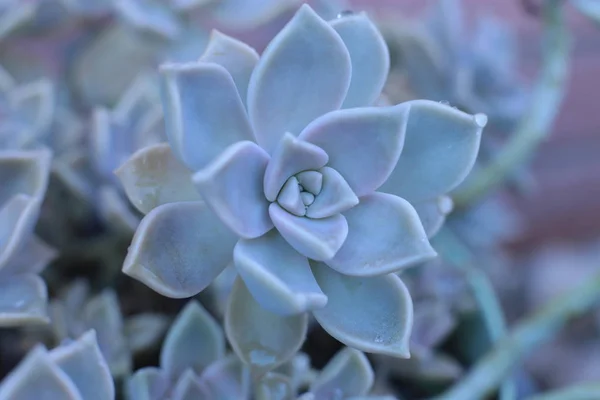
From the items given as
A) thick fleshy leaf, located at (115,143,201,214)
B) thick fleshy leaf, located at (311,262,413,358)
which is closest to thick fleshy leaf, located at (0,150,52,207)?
thick fleshy leaf, located at (115,143,201,214)

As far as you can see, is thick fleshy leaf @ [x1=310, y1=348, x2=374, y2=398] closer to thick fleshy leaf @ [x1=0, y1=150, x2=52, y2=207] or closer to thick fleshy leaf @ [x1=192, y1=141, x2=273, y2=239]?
thick fleshy leaf @ [x1=192, y1=141, x2=273, y2=239]

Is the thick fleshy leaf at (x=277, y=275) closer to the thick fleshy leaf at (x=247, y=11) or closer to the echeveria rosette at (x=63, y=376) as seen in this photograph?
the echeveria rosette at (x=63, y=376)

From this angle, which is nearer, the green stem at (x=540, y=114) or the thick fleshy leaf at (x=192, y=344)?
the thick fleshy leaf at (x=192, y=344)

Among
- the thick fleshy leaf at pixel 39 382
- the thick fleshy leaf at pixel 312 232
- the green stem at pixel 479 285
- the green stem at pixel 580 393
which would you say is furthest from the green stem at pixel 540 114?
the thick fleshy leaf at pixel 39 382

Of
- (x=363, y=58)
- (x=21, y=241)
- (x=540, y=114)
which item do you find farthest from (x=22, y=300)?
(x=540, y=114)

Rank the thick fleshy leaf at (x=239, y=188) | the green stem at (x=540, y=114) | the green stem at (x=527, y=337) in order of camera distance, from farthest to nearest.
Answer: the green stem at (x=540, y=114)
the green stem at (x=527, y=337)
the thick fleshy leaf at (x=239, y=188)

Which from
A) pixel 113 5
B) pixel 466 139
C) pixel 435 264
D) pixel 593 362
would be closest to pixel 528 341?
pixel 435 264

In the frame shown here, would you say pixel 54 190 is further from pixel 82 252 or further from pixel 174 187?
pixel 174 187
